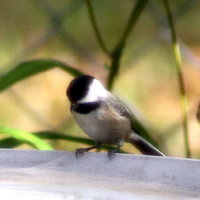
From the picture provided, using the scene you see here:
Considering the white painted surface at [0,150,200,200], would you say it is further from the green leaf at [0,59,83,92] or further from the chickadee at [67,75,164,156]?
the chickadee at [67,75,164,156]

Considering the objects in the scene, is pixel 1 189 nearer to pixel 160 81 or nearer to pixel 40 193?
pixel 40 193

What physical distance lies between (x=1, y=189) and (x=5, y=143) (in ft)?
1.82

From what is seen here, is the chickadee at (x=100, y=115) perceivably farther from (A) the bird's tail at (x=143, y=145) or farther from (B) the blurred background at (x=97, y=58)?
(B) the blurred background at (x=97, y=58)

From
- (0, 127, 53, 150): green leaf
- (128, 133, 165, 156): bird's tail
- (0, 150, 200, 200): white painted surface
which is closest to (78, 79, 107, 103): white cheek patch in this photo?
(128, 133, 165, 156): bird's tail

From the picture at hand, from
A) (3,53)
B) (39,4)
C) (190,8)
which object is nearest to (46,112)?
(3,53)

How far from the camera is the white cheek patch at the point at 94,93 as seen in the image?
8.13ft

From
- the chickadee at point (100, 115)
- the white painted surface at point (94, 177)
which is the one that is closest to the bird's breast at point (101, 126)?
the chickadee at point (100, 115)

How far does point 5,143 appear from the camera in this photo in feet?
7.37

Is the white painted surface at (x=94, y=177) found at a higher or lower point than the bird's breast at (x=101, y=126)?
lower

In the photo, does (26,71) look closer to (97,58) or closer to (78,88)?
(78,88)

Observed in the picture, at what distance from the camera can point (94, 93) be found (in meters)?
2.51

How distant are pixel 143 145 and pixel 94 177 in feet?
2.80

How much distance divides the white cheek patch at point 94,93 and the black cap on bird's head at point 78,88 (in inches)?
0.5

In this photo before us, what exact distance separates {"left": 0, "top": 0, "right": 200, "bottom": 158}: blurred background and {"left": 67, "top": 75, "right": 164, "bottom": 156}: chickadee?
1.07m
